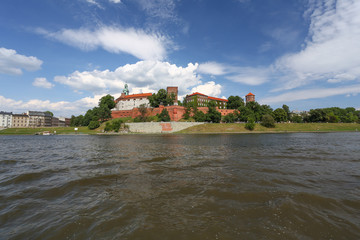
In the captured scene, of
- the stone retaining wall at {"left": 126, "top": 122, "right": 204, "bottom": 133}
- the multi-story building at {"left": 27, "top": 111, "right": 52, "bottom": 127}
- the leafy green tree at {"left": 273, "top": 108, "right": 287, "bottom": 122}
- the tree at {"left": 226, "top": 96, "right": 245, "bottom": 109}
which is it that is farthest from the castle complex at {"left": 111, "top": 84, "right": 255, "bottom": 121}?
the multi-story building at {"left": 27, "top": 111, "right": 52, "bottom": 127}

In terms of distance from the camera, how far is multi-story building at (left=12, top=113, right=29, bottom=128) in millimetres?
120188

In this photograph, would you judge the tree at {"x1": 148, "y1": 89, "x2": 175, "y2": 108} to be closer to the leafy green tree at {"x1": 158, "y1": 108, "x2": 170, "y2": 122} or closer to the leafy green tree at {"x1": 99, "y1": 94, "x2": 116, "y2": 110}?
the leafy green tree at {"x1": 158, "y1": 108, "x2": 170, "y2": 122}

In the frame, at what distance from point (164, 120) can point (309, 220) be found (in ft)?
225

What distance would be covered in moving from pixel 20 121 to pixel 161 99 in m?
115

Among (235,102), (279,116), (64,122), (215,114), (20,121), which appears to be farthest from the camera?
(64,122)

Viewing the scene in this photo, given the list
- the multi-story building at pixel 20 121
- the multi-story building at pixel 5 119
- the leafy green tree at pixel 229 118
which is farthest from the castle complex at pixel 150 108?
the multi-story building at pixel 5 119

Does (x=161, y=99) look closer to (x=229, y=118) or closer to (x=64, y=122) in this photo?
(x=229, y=118)

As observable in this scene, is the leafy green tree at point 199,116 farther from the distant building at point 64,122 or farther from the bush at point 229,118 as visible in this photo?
the distant building at point 64,122

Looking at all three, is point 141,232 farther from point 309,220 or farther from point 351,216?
point 351,216

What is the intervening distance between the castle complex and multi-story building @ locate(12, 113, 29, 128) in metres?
75.3

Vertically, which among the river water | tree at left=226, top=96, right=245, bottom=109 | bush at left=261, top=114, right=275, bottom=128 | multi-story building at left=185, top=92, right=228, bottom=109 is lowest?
the river water

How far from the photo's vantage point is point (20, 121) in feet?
402

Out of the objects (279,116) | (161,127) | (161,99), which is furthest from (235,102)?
(161,127)

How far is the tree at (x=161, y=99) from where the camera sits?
8983cm
